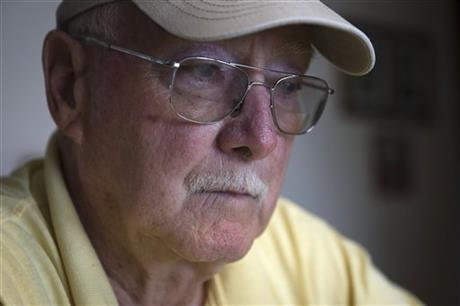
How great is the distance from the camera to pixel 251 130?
0.87 m

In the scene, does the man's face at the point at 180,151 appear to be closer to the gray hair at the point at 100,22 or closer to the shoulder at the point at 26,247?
the gray hair at the point at 100,22

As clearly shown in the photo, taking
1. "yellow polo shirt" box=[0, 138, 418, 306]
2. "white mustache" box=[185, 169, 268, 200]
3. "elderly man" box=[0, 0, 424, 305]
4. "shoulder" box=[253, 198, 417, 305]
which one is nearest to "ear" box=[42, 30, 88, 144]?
"elderly man" box=[0, 0, 424, 305]

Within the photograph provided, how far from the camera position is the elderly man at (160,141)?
866mm

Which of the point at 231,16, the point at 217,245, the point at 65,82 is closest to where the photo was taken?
the point at 231,16

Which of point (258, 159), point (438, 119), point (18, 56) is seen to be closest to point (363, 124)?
point (438, 119)

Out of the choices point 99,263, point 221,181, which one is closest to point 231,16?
point 221,181

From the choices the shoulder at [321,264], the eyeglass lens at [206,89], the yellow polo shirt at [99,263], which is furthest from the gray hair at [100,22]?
the shoulder at [321,264]

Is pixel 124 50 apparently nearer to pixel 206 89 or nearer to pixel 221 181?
pixel 206 89

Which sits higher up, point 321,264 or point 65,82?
point 65,82

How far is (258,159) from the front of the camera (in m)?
0.91

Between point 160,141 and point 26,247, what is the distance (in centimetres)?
27

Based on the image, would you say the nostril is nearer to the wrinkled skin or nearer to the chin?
the wrinkled skin

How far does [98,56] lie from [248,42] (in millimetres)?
253

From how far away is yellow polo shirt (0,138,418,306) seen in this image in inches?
35.1
